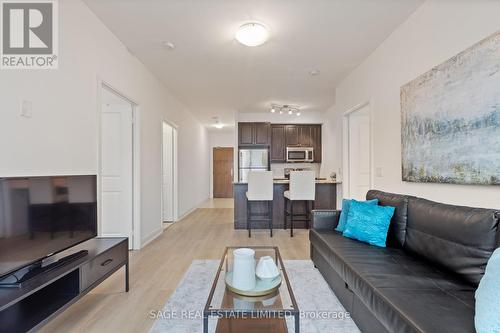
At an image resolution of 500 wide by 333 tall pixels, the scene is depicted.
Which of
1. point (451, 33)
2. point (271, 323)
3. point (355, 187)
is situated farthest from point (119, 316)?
point (355, 187)

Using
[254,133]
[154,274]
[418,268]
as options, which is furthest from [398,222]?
[254,133]

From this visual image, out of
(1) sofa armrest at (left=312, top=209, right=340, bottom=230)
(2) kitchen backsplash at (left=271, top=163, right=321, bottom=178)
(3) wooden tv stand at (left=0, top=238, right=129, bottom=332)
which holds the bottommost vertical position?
(3) wooden tv stand at (left=0, top=238, right=129, bottom=332)

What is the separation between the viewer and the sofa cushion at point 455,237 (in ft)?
5.18

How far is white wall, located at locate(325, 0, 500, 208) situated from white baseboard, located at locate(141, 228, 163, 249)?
10.9 feet

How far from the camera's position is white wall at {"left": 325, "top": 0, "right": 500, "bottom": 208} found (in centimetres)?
194

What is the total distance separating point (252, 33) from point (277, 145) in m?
4.39

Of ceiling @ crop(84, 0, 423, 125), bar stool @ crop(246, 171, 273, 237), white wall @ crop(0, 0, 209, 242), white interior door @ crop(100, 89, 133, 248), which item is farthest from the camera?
bar stool @ crop(246, 171, 273, 237)

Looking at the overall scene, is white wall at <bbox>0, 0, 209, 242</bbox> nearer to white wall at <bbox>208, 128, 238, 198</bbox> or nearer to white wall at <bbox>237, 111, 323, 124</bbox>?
white wall at <bbox>237, 111, 323, 124</bbox>

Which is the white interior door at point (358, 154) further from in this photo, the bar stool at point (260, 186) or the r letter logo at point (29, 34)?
the r letter logo at point (29, 34)

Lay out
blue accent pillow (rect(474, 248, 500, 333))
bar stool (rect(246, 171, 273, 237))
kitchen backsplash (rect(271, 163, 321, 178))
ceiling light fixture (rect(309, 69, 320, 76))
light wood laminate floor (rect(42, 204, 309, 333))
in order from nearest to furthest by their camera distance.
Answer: blue accent pillow (rect(474, 248, 500, 333))
light wood laminate floor (rect(42, 204, 309, 333))
ceiling light fixture (rect(309, 69, 320, 76))
bar stool (rect(246, 171, 273, 237))
kitchen backsplash (rect(271, 163, 321, 178))

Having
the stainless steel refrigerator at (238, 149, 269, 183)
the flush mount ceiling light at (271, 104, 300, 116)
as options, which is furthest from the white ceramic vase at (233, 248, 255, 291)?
the stainless steel refrigerator at (238, 149, 269, 183)

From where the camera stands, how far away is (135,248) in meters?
3.78

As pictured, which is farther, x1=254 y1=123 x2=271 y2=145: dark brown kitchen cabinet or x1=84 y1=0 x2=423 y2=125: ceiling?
x1=254 y1=123 x2=271 y2=145: dark brown kitchen cabinet

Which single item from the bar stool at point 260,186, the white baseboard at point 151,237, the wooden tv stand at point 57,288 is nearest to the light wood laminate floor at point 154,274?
the white baseboard at point 151,237
